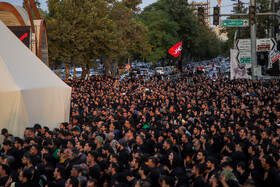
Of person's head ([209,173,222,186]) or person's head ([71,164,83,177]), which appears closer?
person's head ([209,173,222,186])

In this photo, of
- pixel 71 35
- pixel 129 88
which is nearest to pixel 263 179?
pixel 129 88

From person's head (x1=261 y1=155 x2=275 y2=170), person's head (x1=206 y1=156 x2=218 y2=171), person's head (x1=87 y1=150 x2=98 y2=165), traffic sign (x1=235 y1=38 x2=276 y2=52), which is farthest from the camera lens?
traffic sign (x1=235 y1=38 x2=276 y2=52)

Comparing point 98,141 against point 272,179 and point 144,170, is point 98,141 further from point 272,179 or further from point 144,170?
point 272,179

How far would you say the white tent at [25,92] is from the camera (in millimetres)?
12766

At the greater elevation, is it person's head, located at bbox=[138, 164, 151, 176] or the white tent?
the white tent

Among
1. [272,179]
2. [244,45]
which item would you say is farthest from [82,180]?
[244,45]

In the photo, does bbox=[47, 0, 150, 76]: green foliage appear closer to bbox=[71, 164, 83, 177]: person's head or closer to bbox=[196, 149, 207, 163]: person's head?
bbox=[196, 149, 207, 163]: person's head

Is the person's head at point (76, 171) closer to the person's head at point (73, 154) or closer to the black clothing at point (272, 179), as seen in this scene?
the person's head at point (73, 154)

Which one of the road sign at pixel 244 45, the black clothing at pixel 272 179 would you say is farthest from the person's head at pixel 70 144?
the road sign at pixel 244 45

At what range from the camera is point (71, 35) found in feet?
113

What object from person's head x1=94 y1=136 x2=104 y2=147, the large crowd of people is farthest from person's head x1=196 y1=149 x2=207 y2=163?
person's head x1=94 y1=136 x2=104 y2=147

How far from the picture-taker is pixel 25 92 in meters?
13.2

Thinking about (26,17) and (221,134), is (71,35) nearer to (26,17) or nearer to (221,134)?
(26,17)

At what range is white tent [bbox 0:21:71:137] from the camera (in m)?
12.8
